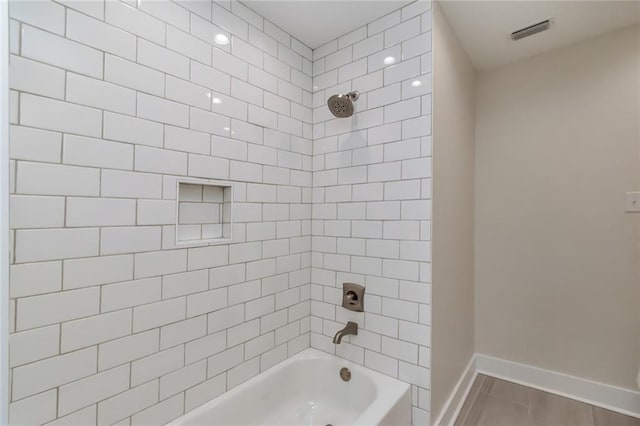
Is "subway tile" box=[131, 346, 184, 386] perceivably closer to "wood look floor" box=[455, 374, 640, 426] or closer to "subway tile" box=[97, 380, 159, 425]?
"subway tile" box=[97, 380, 159, 425]

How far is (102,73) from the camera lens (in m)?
1.08

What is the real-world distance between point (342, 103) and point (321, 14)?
53 cm

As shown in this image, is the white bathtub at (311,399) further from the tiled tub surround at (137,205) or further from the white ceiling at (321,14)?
the white ceiling at (321,14)

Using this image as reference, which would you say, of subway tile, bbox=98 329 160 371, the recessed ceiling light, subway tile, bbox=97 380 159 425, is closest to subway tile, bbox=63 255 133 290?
subway tile, bbox=98 329 160 371

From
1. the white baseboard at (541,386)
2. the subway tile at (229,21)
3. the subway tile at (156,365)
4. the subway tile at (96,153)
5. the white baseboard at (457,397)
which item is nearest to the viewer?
the subway tile at (96,153)

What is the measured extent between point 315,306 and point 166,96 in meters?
1.43

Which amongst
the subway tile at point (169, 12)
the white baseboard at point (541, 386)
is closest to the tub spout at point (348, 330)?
the white baseboard at point (541, 386)

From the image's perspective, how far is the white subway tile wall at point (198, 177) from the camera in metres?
0.97

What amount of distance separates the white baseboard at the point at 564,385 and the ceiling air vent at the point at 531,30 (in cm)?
219

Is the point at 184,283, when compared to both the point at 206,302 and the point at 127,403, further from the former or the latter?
the point at 127,403

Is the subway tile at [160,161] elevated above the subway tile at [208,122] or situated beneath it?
situated beneath

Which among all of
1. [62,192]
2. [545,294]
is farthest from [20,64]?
[545,294]

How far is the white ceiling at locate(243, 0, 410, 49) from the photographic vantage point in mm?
1590

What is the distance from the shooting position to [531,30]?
180 cm
